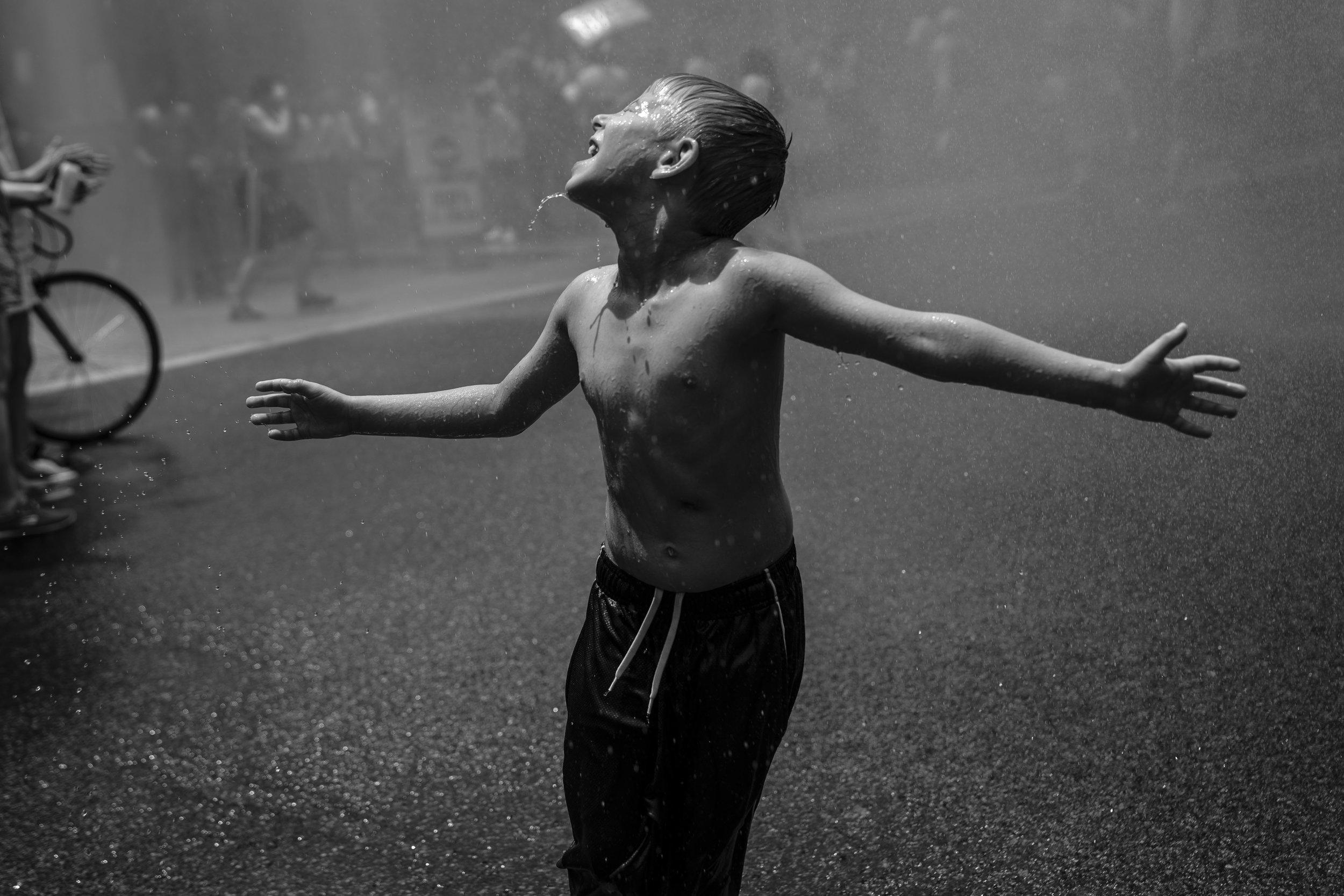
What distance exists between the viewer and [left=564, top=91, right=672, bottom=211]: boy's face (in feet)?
4.83

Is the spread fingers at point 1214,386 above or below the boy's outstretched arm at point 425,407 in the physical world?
above

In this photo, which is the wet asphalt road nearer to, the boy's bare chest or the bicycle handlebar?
the boy's bare chest

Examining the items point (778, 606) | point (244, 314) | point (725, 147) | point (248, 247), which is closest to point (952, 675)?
point (778, 606)

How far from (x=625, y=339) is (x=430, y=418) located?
0.32m

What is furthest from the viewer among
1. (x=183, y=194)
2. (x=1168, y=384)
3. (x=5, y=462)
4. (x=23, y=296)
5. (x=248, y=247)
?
(x=183, y=194)

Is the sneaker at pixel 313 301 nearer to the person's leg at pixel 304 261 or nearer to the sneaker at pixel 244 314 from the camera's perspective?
the person's leg at pixel 304 261

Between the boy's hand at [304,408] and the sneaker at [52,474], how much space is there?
3170 mm

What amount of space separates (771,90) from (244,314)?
13.6 feet

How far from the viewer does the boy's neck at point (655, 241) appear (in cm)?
148

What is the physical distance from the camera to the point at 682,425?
1.49m

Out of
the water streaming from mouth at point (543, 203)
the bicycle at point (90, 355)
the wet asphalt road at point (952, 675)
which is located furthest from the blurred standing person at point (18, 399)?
the water streaming from mouth at point (543, 203)

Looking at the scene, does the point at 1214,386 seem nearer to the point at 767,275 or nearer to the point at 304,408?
the point at 767,275

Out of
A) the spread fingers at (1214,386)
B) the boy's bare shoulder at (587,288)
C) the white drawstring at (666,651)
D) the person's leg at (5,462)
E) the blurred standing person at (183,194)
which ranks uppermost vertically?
the boy's bare shoulder at (587,288)

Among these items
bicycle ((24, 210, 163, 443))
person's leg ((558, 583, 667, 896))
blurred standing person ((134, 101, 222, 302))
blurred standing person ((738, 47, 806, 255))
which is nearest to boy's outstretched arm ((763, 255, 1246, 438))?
person's leg ((558, 583, 667, 896))
